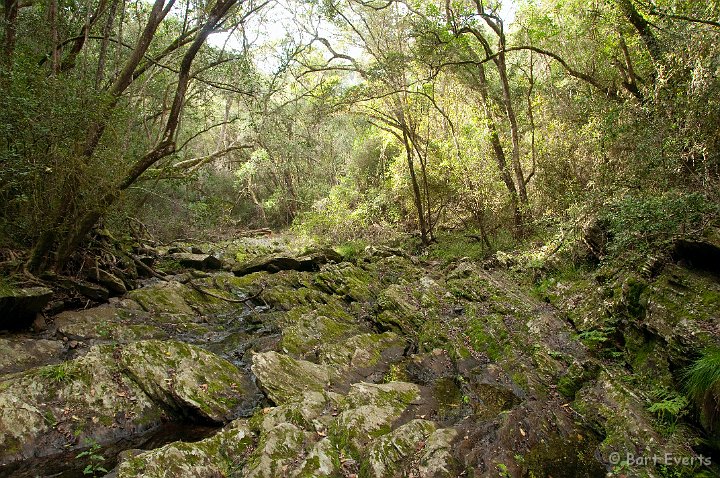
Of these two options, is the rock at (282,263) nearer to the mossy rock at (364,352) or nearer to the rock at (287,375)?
the mossy rock at (364,352)

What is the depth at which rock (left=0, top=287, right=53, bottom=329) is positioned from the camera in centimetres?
666

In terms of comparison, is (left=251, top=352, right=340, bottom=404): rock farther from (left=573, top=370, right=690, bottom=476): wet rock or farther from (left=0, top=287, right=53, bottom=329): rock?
(left=0, top=287, right=53, bottom=329): rock

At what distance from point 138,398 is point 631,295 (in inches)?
296

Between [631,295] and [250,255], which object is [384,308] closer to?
[631,295]

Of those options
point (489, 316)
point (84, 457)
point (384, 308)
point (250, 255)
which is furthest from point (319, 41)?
point (84, 457)

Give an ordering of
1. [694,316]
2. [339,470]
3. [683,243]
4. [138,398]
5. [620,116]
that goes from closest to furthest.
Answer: [339,470], [694,316], [138,398], [683,243], [620,116]

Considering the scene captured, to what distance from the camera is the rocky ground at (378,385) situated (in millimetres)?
4176

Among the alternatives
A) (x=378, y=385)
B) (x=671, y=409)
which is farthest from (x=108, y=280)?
(x=671, y=409)

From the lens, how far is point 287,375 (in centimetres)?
618

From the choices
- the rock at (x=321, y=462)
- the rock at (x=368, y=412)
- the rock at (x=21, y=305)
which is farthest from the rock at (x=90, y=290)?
the rock at (x=321, y=462)

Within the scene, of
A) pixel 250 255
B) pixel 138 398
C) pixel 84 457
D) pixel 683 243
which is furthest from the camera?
pixel 250 255

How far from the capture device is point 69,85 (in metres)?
7.32

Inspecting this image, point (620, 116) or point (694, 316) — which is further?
point (620, 116)

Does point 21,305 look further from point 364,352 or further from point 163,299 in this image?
point 364,352
